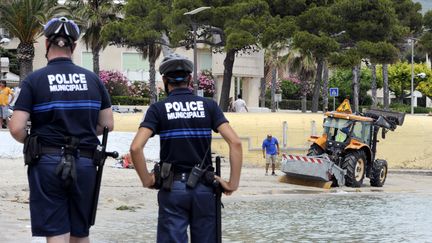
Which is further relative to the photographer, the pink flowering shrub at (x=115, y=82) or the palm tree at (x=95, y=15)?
the pink flowering shrub at (x=115, y=82)

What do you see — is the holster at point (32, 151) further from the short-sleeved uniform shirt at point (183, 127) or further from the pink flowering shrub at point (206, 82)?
the pink flowering shrub at point (206, 82)

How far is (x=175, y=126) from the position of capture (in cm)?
659

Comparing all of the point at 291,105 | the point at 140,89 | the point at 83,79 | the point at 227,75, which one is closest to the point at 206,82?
the point at 140,89

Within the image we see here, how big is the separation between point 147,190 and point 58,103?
1665 centimetres

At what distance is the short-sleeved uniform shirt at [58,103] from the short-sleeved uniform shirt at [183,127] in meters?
0.45

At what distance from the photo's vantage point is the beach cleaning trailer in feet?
87.8

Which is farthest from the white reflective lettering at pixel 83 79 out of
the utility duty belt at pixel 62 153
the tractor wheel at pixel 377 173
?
the tractor wheel at pixel 377 173

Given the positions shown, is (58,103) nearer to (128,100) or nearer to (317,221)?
(317,221)

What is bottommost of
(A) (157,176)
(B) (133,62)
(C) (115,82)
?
(A) (157,176)

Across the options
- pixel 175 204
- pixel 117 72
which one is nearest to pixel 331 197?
pixel 175 204

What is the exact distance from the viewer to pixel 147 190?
909 inches

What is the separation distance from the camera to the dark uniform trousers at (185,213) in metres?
6.55

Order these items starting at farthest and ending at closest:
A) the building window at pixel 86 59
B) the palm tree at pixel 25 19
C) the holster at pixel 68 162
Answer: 1. the building window at pixel 86 59
2. the palm tree at pixel 25 19
3. the holster at pixel 68 162

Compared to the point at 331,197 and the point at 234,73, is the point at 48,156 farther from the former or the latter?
the point at 234,73
